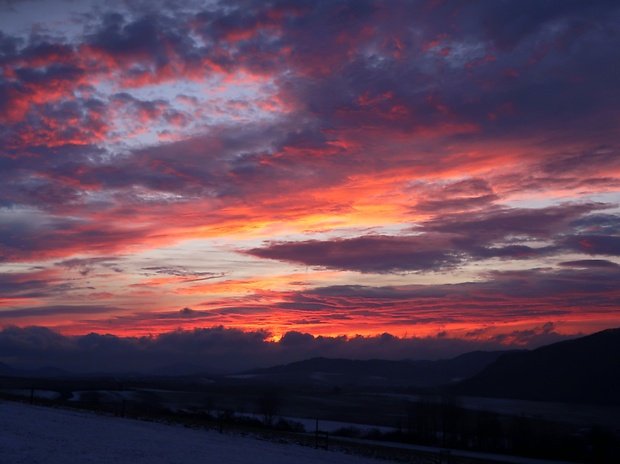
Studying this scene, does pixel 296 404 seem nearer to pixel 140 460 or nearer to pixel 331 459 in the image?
pixel 331 459

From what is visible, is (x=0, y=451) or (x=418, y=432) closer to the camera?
(x=0, y=451)

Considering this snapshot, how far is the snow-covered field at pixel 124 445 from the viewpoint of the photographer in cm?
2609

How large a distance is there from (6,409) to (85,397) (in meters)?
67.3

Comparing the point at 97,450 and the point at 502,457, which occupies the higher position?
the point at 97,450

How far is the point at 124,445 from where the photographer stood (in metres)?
31.3

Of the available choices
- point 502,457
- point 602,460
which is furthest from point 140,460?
point 602,460

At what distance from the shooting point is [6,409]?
131ft

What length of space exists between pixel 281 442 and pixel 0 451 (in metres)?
24.3

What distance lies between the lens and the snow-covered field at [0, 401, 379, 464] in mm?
26094

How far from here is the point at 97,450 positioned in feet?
92.9

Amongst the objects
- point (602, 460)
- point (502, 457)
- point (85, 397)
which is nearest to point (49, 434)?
point (502, 457)

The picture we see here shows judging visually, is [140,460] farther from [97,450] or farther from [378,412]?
[378,412]

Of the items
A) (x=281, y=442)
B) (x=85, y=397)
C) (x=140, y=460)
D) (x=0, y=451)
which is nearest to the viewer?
(x=0, y=451)

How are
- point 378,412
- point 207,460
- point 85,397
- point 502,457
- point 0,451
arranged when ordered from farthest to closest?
point 378,412 < point 85,397 < point 502,457 < point 207,460 < point 0,451
